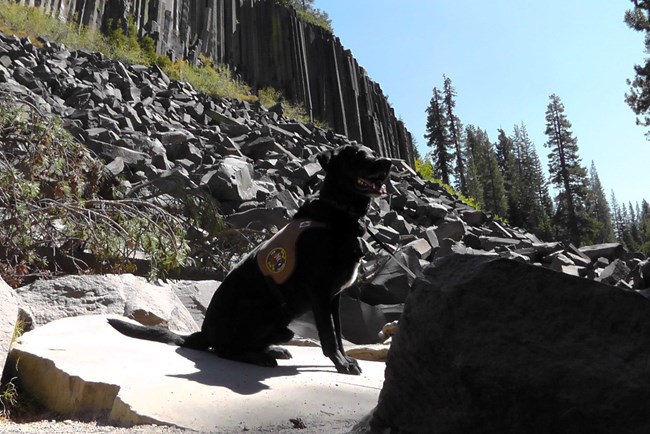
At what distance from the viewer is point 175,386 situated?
2979 millimetres

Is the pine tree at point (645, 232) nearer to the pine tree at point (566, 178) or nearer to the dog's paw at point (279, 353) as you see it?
the pine tree at point (566, 178)

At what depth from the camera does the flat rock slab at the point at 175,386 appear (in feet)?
8.84

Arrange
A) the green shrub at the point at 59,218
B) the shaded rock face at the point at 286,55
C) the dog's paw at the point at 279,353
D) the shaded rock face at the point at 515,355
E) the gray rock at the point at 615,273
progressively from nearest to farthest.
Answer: the shaded rock face at the point at 515,355, the dog's paw at the point at 279,353, the green shrub at the point at 59,218, the gray rock at the point at 615,273, the shaded rock face at the point at 286,55

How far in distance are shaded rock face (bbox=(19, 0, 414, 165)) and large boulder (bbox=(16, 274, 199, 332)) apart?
58.6 feet

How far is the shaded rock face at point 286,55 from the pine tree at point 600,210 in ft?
96.3

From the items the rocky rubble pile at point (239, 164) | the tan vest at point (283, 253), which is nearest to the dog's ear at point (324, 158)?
the tan vest at point (283, 253)

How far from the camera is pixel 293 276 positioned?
142 inches

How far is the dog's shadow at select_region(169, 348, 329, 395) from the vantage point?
3.16 m

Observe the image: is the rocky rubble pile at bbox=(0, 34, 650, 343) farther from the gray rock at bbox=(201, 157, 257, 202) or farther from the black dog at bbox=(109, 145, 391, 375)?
the black dog at bbox=(109, 145, 391, 375)

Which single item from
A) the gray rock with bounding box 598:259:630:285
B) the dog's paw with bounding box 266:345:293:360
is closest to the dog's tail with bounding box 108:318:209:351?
the dog's paw with bounding box 266:345:293:360

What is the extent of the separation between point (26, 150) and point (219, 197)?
11.0 ft

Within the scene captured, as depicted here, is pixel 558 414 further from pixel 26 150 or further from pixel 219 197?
pixel 219 197

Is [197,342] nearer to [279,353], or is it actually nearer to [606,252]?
[279,353]

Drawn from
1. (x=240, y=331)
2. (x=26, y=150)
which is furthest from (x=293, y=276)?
(x=26, y=150)
